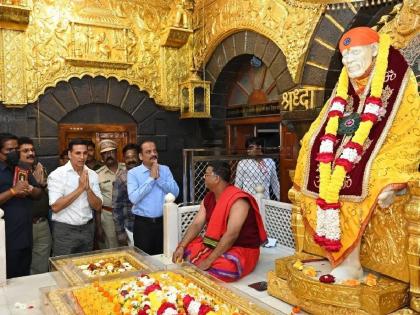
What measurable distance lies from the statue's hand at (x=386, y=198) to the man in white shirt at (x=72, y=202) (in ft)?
8.33

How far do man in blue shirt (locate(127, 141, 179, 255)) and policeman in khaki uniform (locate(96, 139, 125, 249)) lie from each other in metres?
0.61

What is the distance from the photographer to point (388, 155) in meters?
2.68

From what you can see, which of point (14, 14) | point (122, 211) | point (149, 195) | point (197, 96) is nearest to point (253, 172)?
point (149, 195)

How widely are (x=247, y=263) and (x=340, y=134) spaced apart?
1.40m

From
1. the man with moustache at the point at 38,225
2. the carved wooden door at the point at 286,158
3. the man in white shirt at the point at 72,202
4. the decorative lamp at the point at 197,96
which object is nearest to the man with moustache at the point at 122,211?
the man in white shirt at the point at 72,202

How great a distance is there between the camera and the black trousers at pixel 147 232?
4289 mm

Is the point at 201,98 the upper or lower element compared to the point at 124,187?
upper

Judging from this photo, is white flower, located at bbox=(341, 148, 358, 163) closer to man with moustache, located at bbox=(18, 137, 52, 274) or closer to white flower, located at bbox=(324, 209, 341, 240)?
white flower, located at bbox=(324, 209, 341, 240)

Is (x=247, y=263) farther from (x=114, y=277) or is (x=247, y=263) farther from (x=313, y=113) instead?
(x=313, y=113)

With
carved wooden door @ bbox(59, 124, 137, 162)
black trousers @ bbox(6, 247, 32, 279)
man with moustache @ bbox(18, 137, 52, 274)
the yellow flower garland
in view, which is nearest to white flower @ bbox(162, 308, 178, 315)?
the yellow flower garland

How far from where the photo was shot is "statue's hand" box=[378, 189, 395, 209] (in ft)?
8.22

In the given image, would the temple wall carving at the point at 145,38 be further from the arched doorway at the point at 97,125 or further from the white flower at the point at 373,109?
the white flower at the point at 373,109

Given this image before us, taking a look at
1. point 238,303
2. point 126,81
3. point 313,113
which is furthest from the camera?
point 126,81

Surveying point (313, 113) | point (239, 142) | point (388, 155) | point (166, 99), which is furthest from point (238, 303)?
point (166, 99)
